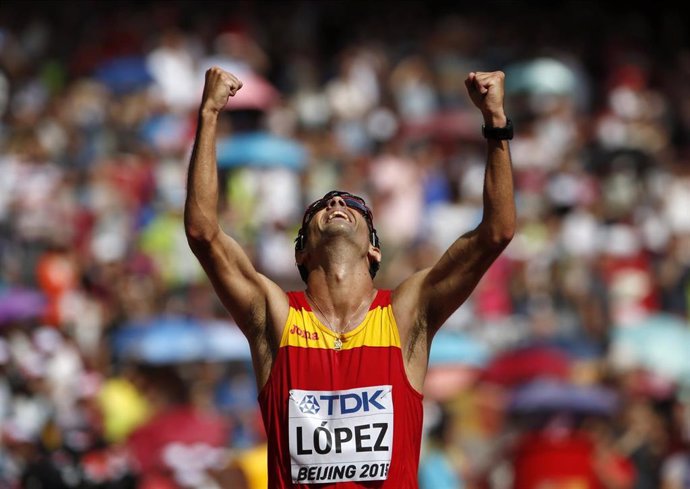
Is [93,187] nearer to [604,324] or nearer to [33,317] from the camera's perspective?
[33,317]

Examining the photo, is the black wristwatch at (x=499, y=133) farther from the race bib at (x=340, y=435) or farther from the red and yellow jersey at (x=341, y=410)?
the race bib at (x=340, y=435)

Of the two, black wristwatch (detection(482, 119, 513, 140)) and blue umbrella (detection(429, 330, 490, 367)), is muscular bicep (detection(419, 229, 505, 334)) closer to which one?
black wristwatch (detection(482, 119, 513, 140))

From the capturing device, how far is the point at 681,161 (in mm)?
19359

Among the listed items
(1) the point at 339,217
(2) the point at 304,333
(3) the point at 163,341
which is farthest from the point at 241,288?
(3) the point at 163,341

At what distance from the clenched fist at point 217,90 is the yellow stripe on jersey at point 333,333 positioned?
0.92 metres

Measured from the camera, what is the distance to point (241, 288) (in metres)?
6.49

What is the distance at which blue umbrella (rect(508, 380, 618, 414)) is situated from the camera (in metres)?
13.0

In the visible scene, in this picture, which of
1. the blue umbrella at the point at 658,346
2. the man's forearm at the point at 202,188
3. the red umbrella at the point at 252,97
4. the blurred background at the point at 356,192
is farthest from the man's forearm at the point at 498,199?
the red umbrella at the point at 252,97

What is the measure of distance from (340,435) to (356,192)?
1082cm

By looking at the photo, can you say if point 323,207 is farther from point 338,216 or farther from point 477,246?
point 477,246

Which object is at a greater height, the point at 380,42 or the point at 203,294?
the point at 380,42

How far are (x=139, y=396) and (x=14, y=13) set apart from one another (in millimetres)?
9980

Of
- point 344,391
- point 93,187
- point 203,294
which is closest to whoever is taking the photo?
point 344,391

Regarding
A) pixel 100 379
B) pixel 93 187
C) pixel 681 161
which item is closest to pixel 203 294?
pixel 100 379
